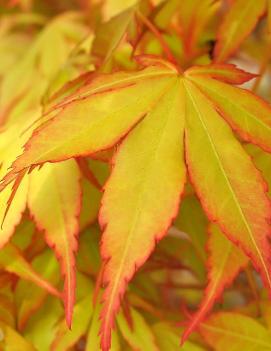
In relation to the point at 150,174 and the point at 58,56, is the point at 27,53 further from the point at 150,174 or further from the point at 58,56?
the point at 150,174

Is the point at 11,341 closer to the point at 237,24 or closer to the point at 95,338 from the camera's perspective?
the point at 95,338

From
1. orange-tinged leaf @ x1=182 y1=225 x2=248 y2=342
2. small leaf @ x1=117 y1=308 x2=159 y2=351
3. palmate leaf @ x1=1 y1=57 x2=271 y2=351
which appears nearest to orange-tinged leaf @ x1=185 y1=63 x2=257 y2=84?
palmate leaf @ x1=1 y1=57 x2=271 y2=351

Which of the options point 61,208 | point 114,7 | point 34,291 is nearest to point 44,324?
point 34,291

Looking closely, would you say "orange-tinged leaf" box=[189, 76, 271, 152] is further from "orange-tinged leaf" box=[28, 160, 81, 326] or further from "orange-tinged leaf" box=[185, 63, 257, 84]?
"orange-tinged leaf" box=[28, 160, 81, 326]

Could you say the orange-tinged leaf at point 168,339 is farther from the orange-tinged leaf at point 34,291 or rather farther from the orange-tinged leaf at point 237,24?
the orange-tinged leaf at point 237,24

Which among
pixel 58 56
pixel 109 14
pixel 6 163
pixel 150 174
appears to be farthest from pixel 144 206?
pixel 58 56
